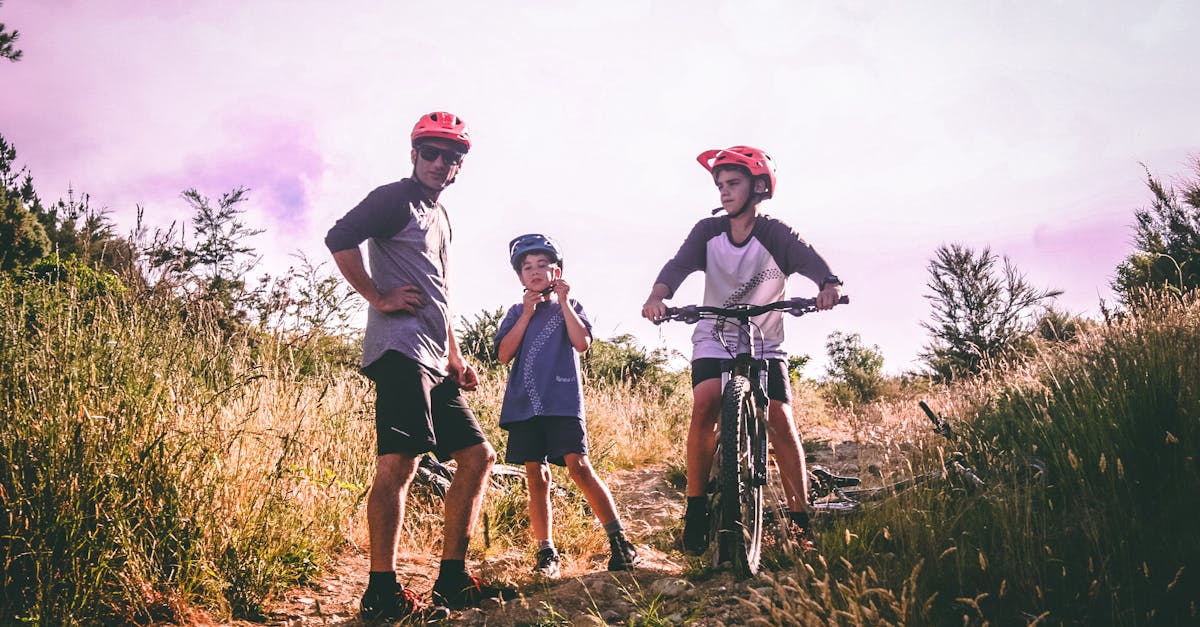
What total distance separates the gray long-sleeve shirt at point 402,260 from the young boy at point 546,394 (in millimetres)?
643

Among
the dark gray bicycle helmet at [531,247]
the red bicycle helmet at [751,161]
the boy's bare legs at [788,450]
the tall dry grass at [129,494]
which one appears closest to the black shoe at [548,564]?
the tall dry grass at [129,494]

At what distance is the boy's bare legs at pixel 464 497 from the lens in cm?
328

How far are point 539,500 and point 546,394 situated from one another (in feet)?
1.90

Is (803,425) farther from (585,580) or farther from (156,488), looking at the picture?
(156,488)

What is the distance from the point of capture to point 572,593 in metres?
3.42

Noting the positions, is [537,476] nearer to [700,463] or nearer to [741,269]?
[700,463]

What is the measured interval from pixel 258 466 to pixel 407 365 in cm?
123

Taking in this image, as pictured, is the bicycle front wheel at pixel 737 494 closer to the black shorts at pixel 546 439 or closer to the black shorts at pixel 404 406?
the black shorts at pixel 546 439

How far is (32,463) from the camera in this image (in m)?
2.90

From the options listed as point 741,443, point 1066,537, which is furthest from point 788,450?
point 1066,537

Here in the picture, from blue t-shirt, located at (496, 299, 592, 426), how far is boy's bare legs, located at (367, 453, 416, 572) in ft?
3.04

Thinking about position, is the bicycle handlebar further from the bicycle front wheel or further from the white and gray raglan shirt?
the bicycle front wheel

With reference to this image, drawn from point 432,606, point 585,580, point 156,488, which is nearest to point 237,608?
point 156,488

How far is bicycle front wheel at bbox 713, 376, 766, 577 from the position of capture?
10.5 feet
